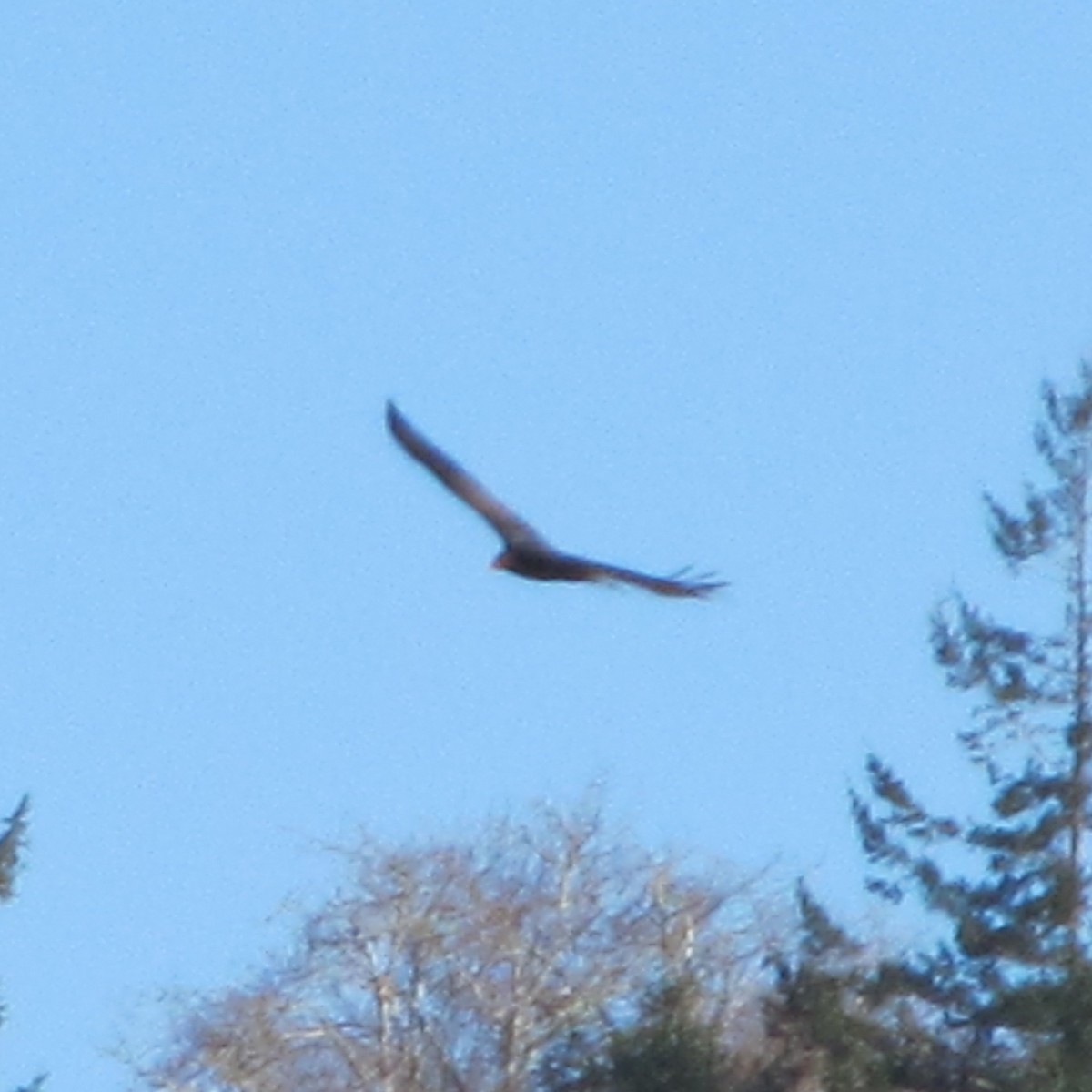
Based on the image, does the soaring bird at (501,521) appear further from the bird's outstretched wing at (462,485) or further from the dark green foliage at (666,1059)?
the dark green foliage at (666,1059)

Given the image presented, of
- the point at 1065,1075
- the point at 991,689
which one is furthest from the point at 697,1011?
the point at 991,689

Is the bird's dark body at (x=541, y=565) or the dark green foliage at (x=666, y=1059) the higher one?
the dark green foliage at (x=666, y=1059)

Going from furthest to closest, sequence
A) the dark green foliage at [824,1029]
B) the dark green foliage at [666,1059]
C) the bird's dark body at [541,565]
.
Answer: the dark green foliage at [824,1029]
the dark green foliage at [666,1059]
the bird's dark body at [541,565]

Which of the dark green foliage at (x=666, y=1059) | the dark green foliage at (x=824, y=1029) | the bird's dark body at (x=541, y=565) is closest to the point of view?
the bird's dark body at (x=541, y=565)

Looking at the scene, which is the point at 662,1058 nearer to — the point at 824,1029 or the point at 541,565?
the point at 824,1029

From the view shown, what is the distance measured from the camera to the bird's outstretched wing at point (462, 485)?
25.8 metres

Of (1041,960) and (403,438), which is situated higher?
(1041,960)

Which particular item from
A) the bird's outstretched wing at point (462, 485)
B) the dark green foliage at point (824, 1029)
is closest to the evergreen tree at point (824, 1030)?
the dark green foliage at point (824, 1029)

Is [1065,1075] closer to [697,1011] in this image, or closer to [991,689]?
[697,1011]

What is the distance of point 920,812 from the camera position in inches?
1967

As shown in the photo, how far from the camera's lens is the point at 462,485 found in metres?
25.9

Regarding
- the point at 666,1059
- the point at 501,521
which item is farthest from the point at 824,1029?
the point at 501,521

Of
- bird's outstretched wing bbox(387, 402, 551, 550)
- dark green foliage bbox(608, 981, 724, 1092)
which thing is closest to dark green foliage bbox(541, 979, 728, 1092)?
dark green foliage bbox(608, 981, 724, 1092)

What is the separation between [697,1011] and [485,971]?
1305cm
